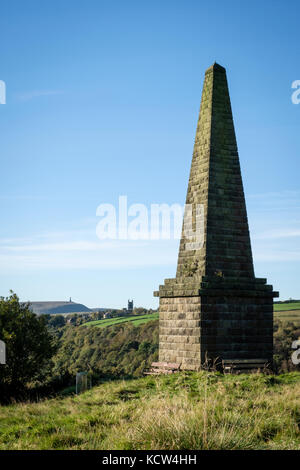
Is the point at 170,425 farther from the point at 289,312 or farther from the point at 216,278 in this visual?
the point at 289,312

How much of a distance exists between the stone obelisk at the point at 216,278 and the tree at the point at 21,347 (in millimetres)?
6264

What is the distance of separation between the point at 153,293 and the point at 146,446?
11.1 metres

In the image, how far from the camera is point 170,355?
Answer: 16.6 metres

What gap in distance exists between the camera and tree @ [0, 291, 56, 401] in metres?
20.0

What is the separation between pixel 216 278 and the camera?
1598 cm

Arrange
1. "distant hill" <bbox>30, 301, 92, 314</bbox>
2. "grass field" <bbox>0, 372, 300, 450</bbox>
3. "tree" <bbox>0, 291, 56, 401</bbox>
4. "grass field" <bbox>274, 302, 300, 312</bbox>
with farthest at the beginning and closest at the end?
1. "distant hill" <bbox>30, 301, 92, 314</bbox>
2. "grass field" <bbox>274, 302, 300, 312</bbox>
3. "tree" <bbox>0, 291, 56, 401</bbox>
4. "grass field" <bbox>0, 372, 300, 450</bbox>

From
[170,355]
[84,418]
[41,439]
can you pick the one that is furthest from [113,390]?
[41,439]

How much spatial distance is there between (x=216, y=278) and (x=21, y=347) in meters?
9.12

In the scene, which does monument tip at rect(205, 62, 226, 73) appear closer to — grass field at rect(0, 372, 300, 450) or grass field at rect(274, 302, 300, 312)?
grass field at rect(0, 372, 300, 450)

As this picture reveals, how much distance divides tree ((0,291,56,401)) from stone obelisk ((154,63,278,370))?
6.26 m

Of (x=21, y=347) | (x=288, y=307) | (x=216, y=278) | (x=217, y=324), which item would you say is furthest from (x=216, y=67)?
(x=288, y=307)

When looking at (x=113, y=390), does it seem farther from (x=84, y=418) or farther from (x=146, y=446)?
(x=146, y=446)

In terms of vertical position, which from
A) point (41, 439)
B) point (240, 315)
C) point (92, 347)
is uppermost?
point (240, 315)

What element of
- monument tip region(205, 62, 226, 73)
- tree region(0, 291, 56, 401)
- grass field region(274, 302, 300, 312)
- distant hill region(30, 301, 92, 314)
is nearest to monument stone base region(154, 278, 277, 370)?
tree region(0, 291, 56, 401)
